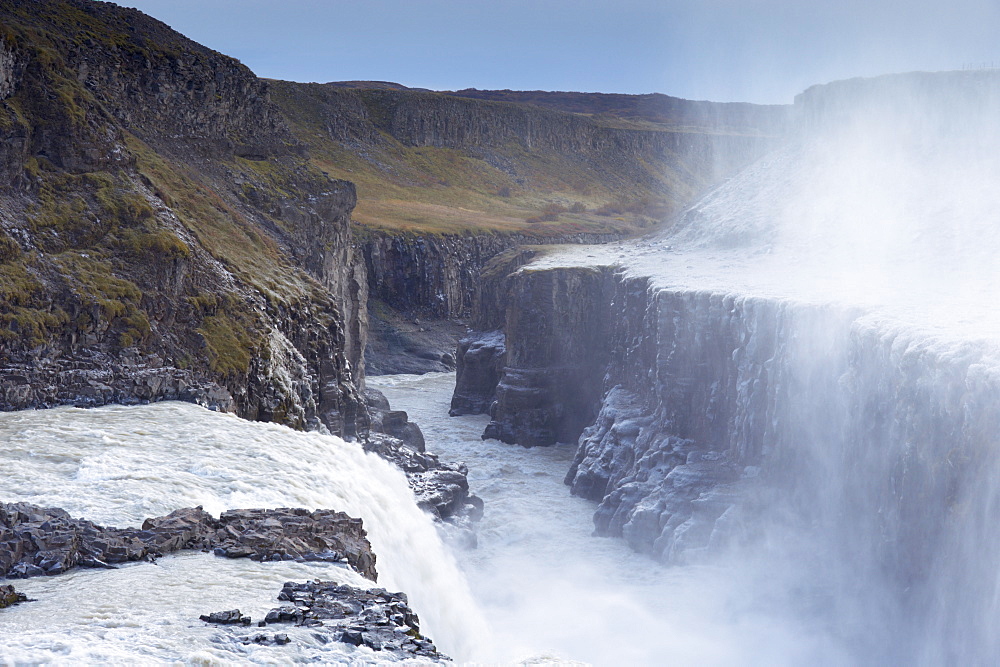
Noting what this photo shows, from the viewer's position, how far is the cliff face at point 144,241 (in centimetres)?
2384

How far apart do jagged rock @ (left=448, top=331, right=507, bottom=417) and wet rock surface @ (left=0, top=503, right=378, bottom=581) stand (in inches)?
1656

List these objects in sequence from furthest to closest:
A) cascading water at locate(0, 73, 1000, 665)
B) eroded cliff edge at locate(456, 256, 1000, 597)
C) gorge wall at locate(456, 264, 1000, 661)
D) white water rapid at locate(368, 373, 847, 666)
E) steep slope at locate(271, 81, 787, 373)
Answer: steep slope at locate(271, 81, 787, 373)
white water rapid at locate(368, 373, 847, 666)
eroded cliff edge at locate(456, 256, 1000, 597)
gorge wall at locate(456, 264, 1000, 661)
cascading water at locate(0, 73, 1000, 665)

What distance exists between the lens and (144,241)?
27.0m

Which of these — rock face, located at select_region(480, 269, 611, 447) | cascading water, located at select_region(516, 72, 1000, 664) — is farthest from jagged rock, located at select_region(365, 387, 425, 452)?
rock face, located at select_region(480, 269, 611, 447)

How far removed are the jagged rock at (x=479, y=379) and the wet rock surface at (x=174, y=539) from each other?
4205cm

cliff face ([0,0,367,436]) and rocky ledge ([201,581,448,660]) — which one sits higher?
cliff face ([0,0,367,436])

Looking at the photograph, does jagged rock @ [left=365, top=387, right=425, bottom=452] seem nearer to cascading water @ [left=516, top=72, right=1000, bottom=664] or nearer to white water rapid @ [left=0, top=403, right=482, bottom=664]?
cascading water @ [left=516, top=72, right=1000, bottom=664]

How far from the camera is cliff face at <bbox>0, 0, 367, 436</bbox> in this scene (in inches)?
939

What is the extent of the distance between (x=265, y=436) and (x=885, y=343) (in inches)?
622

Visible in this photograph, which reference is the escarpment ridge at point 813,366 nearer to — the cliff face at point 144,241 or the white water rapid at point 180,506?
the white water rapid at point 180,506

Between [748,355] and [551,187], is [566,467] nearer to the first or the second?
[748,355]

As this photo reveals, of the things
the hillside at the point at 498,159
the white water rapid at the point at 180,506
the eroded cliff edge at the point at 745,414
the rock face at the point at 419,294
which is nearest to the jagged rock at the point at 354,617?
the white water rapid at the point at 180,506

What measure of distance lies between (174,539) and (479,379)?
148 ft

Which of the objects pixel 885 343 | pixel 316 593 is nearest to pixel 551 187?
pixel 885 343
